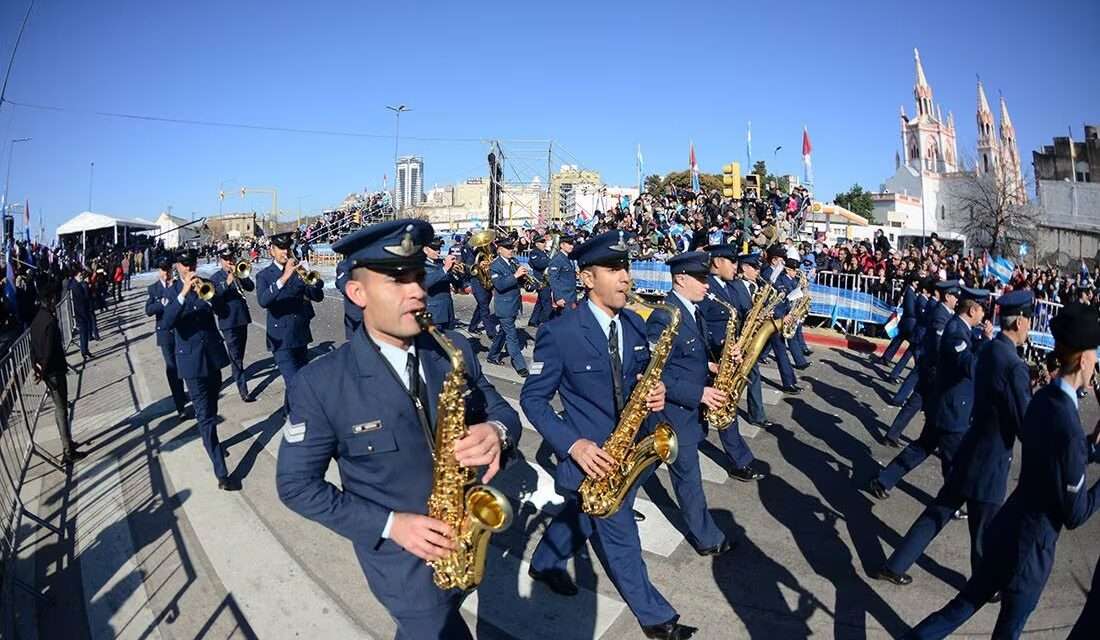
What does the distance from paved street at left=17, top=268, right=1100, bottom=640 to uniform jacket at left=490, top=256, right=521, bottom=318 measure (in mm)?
3584

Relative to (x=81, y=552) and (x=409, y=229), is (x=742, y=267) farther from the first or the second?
(x=81, y=552)

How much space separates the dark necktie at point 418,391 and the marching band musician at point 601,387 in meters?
1.38

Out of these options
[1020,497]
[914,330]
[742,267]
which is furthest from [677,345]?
[914,330]

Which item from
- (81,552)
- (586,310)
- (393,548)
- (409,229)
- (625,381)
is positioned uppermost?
(409,229)

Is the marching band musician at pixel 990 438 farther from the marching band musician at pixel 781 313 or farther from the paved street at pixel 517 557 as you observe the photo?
the marching band musician at pixel 781 313

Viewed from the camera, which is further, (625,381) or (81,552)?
(81,552)

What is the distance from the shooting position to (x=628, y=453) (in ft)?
13.4

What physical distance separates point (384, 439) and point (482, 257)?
1024 centimetres

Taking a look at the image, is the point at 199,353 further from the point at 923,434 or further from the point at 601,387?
the point at 923,434

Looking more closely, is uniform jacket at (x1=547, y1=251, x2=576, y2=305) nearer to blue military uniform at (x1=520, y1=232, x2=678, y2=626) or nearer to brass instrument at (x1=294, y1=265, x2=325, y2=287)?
brass instrument at (x1=294, y1=265, x2=325, y2=287)

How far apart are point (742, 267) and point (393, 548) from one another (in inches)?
317

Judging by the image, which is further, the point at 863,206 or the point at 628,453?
the point at 863,206

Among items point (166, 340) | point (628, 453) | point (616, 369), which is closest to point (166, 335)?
point (166, 340)

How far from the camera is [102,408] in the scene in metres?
9.96
